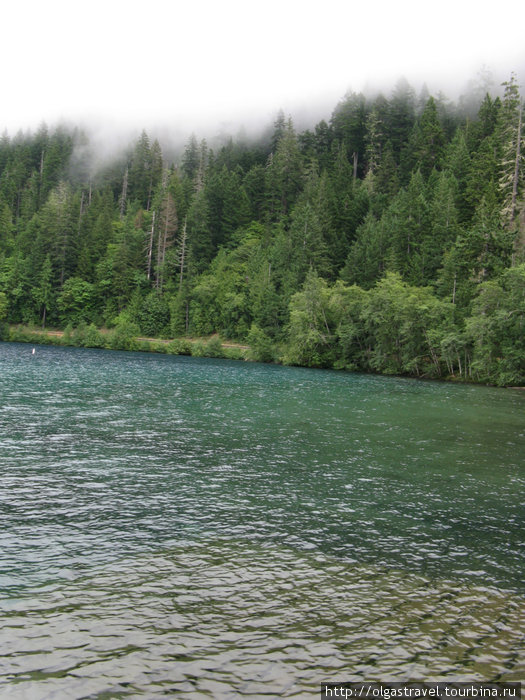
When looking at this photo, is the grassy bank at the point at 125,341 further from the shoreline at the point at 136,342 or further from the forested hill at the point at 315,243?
the forested hill at the point at 315,243

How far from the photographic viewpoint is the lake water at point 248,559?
6906 mm

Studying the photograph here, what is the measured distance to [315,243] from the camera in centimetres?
8494

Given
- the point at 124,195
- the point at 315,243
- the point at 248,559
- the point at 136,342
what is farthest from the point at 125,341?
the point at 248,559

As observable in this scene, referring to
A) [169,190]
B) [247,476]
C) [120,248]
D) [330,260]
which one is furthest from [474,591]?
[169,190]

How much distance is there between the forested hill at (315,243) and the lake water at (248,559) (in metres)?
40.9

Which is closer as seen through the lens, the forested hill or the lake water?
the lake water

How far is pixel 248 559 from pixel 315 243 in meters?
78.5

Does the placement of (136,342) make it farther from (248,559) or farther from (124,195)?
(248,559)

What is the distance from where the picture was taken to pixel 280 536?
37.6ft

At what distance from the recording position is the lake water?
6.91m

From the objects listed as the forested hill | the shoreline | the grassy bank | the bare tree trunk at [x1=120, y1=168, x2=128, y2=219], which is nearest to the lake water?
the forested hill

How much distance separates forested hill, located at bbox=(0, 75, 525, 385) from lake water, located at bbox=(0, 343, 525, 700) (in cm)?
4087

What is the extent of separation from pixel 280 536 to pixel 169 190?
115 metres

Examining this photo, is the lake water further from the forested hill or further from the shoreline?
the shoreline
